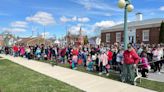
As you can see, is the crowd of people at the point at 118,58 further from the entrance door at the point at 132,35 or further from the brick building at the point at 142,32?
the entrance door at the point at 132,35

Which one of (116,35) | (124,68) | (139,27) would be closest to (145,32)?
(139,27)

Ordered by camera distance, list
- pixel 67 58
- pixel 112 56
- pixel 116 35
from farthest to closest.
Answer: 1. pixel 116 35
2. pixel 67 58
3. pixel 112 56

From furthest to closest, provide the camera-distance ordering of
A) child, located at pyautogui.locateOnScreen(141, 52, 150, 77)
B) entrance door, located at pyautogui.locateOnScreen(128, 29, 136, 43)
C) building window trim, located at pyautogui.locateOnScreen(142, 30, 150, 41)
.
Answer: entrance door, located at pyautogui.locateOnScreen(128, 29, 136, 43) < building window trim, located at pyautogui.locateOnScreen(142, 30, 150, 41) < child, located at pyautogui.locateOnScreen(141, 52, 150, 77)

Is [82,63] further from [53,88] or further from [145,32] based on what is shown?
[145,32]

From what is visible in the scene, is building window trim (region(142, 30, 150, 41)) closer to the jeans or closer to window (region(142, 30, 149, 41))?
window (region(142, 30, 149, 41))

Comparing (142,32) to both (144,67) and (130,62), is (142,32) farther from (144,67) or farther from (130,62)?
(130,62)

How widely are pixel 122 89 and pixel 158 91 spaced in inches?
53.7

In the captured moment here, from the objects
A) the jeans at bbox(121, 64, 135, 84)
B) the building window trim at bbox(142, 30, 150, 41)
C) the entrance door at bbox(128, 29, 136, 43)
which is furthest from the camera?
the entrance door at bbox(128, 29, 136, 43)

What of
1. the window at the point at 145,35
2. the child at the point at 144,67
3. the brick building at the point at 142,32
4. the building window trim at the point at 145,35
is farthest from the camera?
the window at the point at 145,35

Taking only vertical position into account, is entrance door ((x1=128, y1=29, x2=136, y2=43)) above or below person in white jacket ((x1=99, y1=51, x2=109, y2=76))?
Result: above

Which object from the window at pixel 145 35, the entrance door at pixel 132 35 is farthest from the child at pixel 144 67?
the entrance door at pixel 132 35

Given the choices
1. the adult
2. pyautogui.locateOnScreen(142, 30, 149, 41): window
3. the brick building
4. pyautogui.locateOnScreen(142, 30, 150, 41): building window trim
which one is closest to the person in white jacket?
the adult

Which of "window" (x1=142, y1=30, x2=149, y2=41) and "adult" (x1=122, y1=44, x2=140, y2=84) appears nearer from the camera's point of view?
"adult" (x1=122, y1=44, x2=140, y2=84)

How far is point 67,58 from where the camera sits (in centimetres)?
2314
